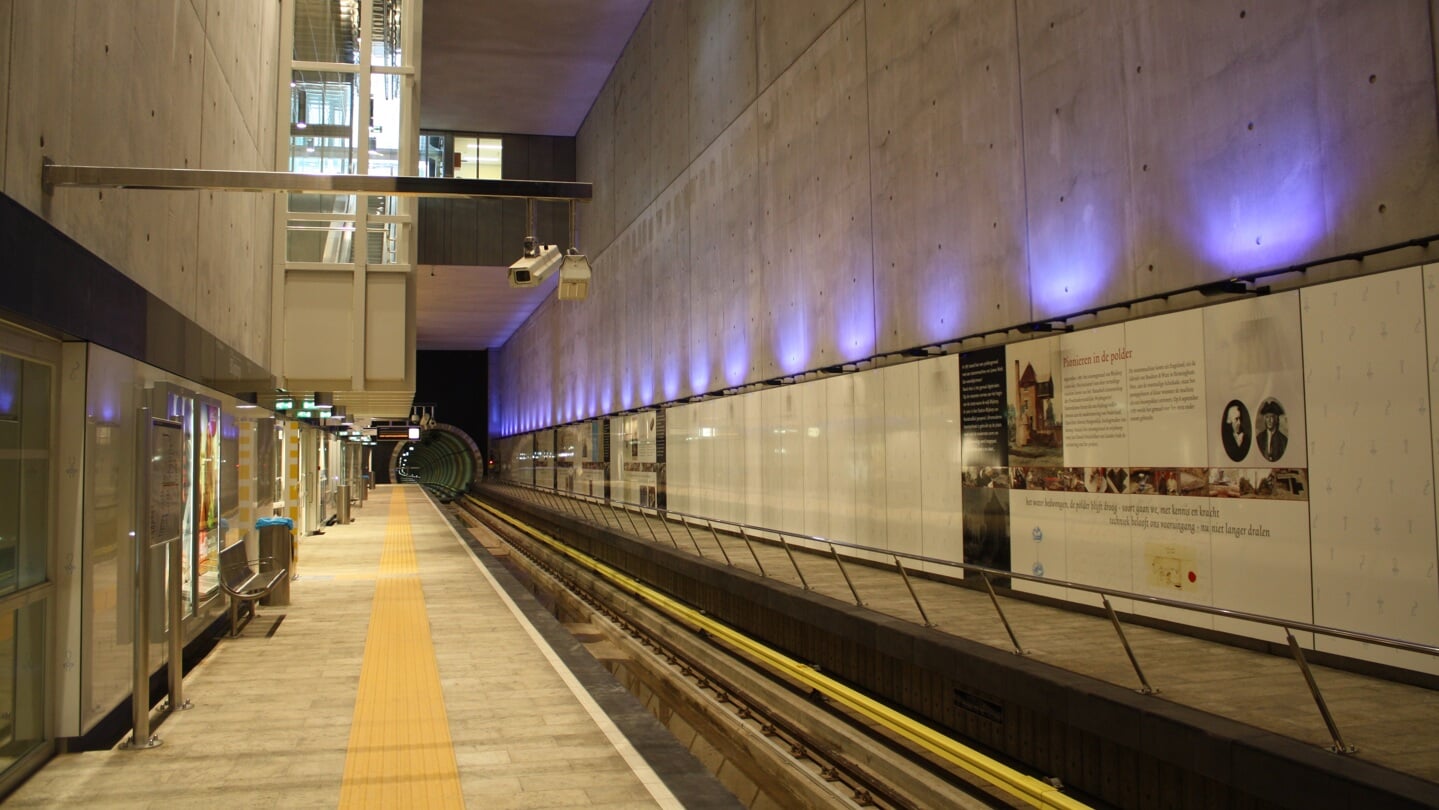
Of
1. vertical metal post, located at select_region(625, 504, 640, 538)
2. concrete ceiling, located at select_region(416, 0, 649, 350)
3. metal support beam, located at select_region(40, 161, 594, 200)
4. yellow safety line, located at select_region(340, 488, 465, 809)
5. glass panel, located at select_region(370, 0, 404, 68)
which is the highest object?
concrete ceiling, located at select_region(416, 0, 649, 350)

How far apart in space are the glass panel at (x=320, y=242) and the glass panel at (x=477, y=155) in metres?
22.8

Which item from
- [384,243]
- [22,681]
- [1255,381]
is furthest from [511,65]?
[22,681]

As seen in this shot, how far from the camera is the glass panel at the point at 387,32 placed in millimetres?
17188

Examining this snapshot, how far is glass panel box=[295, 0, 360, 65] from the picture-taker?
15.0m

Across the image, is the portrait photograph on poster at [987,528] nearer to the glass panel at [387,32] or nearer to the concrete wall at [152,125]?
the concrete wall at [152,125]

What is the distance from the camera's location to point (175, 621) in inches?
231

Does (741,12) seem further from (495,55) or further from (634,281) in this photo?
(495,55)

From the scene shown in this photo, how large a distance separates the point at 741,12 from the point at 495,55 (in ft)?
42.9

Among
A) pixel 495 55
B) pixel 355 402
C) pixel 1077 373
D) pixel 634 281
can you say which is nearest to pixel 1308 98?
pixel 1077 373

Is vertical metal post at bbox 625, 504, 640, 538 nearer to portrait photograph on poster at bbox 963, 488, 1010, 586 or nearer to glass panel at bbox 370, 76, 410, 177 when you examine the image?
glass panel at bbox 370, 76, 410, 177

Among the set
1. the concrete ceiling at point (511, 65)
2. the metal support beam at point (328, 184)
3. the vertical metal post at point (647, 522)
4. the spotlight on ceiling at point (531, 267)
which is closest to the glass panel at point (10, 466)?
the metal support beam at point (328, 184)

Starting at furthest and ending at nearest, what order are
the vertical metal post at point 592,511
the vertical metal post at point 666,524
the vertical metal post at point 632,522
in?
1. the vertical metal post at point 592,511
2. the vertical metal post at point 632,522
3. the vertical metal post at point 666,524

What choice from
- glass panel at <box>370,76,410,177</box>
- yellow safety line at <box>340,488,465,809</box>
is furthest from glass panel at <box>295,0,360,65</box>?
yellow safety line at <box>340,488,465,809</box>

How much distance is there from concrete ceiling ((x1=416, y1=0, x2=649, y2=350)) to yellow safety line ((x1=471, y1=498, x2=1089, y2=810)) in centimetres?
1689
